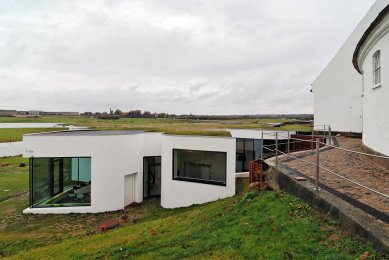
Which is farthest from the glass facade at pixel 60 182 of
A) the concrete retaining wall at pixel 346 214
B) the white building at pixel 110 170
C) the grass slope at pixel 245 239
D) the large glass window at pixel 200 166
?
the concrete retaining wall at pixel 346 214

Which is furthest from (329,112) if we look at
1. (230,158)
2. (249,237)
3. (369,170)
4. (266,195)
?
(249,237)

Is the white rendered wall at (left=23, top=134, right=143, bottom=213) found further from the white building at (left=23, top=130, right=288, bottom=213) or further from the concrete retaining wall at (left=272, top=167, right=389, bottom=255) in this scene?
the concrete retaining wall at (left=272, top=167, right=389, bottom=255)

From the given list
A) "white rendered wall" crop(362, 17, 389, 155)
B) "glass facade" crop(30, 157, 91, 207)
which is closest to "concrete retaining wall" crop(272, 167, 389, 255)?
"white rendered wall" crop(362, 17, 389, 155)

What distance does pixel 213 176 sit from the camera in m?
13.4

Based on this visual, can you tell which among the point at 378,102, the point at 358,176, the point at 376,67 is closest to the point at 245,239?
the point at 358,176

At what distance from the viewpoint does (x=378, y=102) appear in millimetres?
8242

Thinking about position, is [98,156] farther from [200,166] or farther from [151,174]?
[200,166]

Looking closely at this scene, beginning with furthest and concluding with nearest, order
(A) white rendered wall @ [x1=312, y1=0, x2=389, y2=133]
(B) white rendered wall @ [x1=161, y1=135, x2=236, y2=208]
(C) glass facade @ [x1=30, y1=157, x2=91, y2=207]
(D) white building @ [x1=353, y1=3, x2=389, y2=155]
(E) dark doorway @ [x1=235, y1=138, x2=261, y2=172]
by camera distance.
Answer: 1. (A) white rendered wall @ [x1=312, y1=0, x2=389, y2=133]
2. (E) dark doorway @ [x1=235, y1=138, x2=261, y2=172]
3. (C) glass facade @ [x1=30, y1=157, x2=91, y2=207]
4. (B) white rendered wall @ [x1=161, y1=135, x2=236, y2=208]
5. (D) white building @ [x1=353, y1=3, x2=389, y2=155]

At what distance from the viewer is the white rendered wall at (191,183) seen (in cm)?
1286

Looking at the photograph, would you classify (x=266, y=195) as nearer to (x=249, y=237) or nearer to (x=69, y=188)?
(x=249, y=237)

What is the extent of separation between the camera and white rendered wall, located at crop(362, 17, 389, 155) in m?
7.54

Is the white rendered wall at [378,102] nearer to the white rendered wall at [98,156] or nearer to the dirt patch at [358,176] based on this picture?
the dirt patch at [358,176]

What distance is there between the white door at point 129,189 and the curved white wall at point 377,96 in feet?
35.3

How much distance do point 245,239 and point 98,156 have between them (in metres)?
10.2
